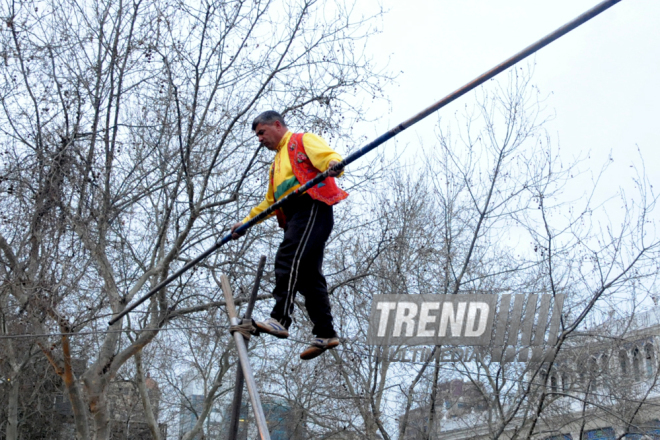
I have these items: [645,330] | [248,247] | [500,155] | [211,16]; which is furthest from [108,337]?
[645,330]

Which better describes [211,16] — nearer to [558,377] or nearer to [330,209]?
[330,209]

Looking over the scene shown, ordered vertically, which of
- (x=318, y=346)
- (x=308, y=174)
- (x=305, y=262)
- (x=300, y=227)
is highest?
(x=308, y=174)

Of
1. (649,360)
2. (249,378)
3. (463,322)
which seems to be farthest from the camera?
(649,360)

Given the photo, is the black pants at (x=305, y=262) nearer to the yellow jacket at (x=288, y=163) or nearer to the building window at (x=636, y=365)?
the yellow jacket at (x=288, y=163)

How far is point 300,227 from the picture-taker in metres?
4.55

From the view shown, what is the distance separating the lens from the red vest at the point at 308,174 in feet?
14.6

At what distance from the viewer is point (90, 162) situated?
862 centimetres

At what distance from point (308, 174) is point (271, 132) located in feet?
1.43

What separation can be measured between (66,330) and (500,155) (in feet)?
24.7

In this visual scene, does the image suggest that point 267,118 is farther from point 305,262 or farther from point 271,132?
point 305,262

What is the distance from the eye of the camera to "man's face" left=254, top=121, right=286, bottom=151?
4.68 meters

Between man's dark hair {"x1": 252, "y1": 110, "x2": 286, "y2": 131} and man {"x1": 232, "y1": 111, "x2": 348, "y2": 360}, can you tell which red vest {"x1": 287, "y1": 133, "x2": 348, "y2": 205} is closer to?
man {"x1": 232, "y1": 111, "x2": 348, "y2": 360}

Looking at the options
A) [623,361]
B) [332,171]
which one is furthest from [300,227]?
[623,361]

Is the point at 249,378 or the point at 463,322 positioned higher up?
the point at 463,322
